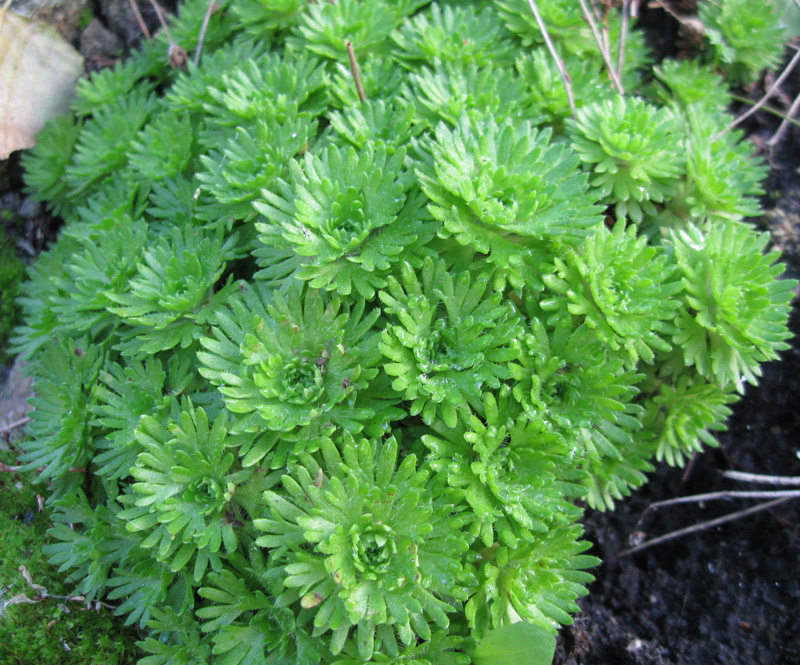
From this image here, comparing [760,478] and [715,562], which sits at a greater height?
[760,478]

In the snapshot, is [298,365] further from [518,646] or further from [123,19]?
[123,19]

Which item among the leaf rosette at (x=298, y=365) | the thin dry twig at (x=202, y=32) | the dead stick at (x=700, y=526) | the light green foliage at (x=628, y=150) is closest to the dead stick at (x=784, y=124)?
the light green foliage at (x=628, y=150)

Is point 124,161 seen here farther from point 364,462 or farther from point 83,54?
point 364,462

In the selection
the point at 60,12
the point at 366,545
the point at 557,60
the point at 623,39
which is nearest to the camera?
the point at 366,545

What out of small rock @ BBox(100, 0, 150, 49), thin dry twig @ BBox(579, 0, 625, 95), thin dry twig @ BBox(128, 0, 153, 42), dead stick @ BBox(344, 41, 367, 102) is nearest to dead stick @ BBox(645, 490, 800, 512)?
thin dry twig @ BBox(579, 0, 625, 95)

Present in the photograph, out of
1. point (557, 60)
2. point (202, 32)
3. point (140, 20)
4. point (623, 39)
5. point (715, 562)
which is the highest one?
point (140, 20)

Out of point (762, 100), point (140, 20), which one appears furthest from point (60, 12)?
point (762, 100)

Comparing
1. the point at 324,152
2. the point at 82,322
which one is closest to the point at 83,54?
the point at 82,322
